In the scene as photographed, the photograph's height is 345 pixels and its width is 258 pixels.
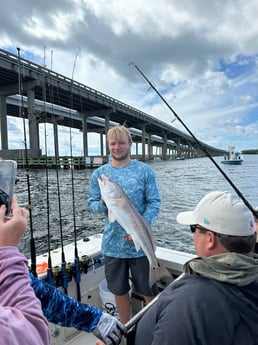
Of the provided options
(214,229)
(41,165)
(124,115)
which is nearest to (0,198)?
(214,229)

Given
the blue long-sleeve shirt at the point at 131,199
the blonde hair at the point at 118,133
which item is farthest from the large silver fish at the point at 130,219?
the blonde hair at the point at 118,133

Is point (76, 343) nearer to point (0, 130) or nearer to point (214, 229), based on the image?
point (214, 229)

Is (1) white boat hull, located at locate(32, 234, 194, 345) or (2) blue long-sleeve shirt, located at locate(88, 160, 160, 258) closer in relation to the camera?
(2) blue long-sleeve shirt, located at locate(88, 160, 160, 258)

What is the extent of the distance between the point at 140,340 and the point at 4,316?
1059 millimetres

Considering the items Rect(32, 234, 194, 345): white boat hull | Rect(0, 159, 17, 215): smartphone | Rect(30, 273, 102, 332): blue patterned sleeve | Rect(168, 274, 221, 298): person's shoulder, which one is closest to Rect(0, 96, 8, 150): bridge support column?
Rect(32, 234, 194, 345): white boat hull

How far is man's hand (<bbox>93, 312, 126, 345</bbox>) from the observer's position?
171 centimetres

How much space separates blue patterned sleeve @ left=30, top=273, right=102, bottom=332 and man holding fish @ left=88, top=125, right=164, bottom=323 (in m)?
0.88

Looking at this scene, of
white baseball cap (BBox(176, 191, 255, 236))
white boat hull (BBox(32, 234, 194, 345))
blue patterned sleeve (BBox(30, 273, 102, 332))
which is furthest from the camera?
white boat hull (BBox(32, 234, 194, 345))

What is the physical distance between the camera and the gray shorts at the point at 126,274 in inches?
107

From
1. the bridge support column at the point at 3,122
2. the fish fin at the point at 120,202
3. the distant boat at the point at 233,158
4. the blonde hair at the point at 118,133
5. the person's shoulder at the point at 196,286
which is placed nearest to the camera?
the person's shoulder at the point at 196,286

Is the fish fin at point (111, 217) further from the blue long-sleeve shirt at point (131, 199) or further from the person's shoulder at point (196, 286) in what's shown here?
the person's shoulder at point (196, 286)

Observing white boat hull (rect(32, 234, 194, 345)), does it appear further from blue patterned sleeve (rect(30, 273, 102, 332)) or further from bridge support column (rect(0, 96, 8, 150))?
bridge support column (rect(0, 96, 8, 150))

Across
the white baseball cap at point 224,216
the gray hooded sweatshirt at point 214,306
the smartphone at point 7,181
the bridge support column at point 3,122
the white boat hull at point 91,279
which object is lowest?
the white boat hull at point 91,279

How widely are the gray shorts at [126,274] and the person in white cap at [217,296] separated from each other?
1308 millimetres
